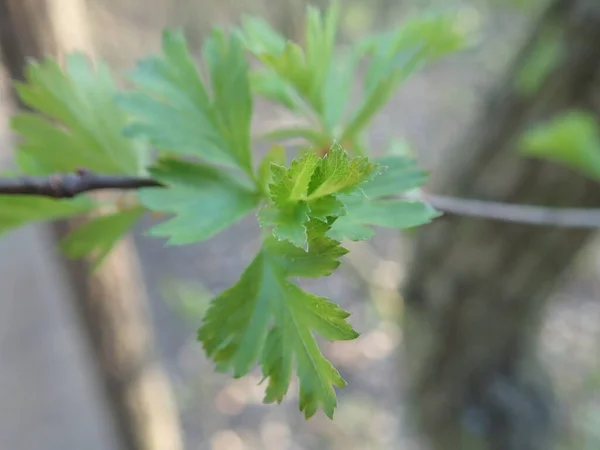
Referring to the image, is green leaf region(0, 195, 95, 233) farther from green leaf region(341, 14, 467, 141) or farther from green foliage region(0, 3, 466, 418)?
green leaf region(341, 14, 467, 141)

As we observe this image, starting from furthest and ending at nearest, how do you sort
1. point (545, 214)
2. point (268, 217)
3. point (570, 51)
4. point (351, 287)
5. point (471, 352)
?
point (351, 287), point (471, 352), point (570, 51), point (545, 214), point (268, 217)

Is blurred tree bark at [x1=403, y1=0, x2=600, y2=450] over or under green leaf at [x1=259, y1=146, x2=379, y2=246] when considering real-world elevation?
under

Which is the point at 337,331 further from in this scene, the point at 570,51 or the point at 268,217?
the point at 570,51

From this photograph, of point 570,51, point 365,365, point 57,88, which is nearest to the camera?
point 57,88

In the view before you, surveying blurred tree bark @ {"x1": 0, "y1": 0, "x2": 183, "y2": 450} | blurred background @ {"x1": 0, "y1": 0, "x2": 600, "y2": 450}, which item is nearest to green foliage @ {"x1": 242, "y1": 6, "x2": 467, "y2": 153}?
blurred tree bark @ {"x1": 0, "y1": 0, "x2": 183, "y2": 450}

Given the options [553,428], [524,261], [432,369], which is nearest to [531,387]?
[553,428]

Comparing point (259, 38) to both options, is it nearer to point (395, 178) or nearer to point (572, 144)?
point (395, 178)

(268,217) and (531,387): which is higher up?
(268,217)

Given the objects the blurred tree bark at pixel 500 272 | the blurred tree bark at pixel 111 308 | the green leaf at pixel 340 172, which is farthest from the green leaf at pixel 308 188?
the blurred tree bark at pixel 111 308
